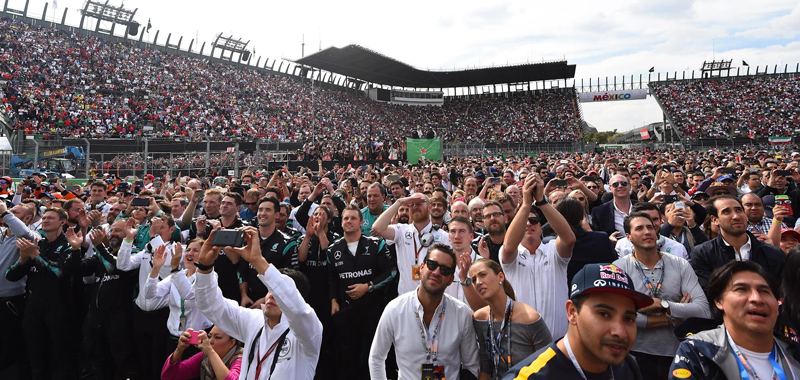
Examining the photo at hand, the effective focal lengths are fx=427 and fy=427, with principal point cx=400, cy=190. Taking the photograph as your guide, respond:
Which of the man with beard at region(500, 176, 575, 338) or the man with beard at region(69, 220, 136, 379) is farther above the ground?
the man with beard at region(500, 176, 575, 338)

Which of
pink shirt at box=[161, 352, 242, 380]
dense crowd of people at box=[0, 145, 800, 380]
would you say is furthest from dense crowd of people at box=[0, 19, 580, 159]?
pink shirt at box=[161, 352, 242, 380]

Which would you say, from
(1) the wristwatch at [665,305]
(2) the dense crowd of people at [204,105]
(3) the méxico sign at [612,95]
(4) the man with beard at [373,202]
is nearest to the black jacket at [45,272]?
(4) the man with beard at [373,202]

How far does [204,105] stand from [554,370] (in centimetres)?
3715

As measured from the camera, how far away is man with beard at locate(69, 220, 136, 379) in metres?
4.88

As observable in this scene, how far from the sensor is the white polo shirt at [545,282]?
10.9 feet

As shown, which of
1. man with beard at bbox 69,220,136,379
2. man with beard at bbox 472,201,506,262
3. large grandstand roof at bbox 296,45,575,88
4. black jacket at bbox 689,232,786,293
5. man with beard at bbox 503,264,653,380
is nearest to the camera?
man with beard at bbox 503,264,653,380

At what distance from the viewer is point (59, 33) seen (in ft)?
110

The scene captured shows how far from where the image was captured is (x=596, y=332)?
191cm

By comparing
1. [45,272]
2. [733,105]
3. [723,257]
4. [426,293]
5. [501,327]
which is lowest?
[45,272]

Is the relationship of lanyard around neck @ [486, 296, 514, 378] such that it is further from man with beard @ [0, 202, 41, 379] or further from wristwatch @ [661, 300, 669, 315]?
man with beard @ [0, 202, 41, 379]

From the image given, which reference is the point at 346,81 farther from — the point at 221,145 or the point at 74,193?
the point at 74,193

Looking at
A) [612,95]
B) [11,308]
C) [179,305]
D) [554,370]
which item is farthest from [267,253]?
[612,95]

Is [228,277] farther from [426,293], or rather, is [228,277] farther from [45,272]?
[426,293]

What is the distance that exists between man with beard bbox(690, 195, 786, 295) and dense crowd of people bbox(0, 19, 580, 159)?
64.0 feet
